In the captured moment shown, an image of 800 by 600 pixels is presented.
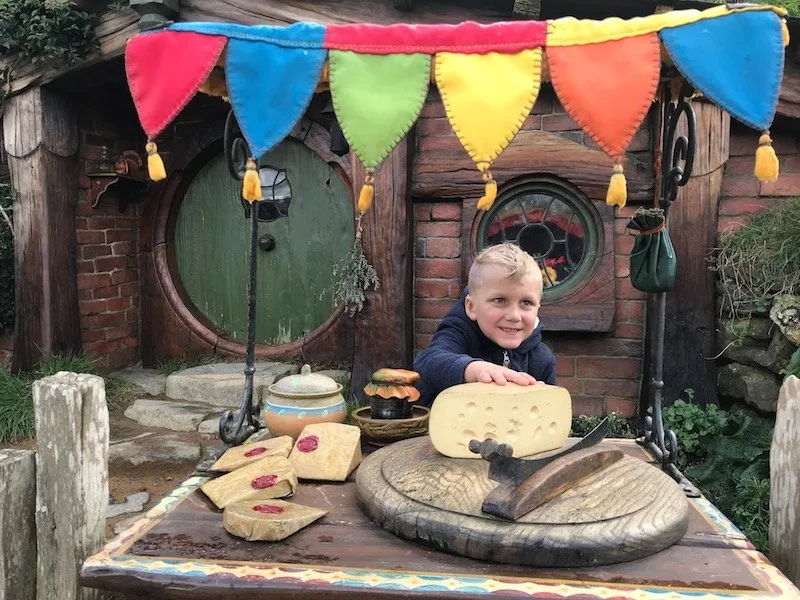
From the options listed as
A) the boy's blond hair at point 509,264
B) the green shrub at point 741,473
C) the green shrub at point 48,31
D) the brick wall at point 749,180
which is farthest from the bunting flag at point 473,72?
the green shrub at point 48,31

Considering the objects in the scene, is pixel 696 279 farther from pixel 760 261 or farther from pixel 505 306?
pixel 505 306

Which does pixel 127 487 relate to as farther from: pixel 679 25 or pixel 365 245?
pixel 679 25

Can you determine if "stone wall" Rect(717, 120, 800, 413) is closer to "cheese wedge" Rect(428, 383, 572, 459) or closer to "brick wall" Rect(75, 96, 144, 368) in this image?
"cheese wedge" Rect(428, 383, 572, 459)

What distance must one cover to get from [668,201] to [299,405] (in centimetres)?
128

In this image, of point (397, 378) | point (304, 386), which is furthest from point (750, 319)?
point (304, 386)

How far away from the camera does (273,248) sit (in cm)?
456

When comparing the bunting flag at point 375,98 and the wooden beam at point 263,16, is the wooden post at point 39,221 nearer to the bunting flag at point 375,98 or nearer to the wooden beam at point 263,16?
the wooden beam at point 263,16

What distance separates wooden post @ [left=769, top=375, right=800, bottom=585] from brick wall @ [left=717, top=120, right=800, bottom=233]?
212 cm

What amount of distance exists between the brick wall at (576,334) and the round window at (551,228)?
0.16m

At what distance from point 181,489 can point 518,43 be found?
1350 mm

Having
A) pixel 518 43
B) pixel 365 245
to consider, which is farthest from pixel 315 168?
pixel 518 43

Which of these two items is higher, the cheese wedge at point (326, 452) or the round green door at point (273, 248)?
the round green door at point (273, 248)

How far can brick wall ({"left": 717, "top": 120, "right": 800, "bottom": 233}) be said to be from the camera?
3.37 meters

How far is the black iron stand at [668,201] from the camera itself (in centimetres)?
182
